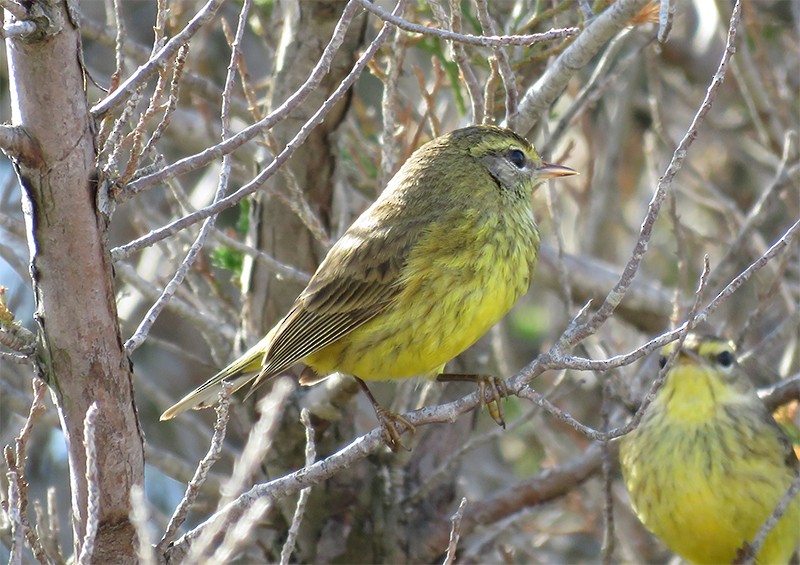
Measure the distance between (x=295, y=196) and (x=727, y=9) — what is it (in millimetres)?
3261

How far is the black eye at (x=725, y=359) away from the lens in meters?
5.23

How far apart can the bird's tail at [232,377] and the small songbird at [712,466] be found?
1.76 meters

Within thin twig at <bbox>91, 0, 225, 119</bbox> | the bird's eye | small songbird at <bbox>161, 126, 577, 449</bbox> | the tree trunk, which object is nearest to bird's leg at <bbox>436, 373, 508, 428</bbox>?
small songbird at <bbox>161, 126, 577, 449</bbox>

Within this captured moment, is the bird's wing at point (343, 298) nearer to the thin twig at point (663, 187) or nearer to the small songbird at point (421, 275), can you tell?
the small songbird at point (421, 275)

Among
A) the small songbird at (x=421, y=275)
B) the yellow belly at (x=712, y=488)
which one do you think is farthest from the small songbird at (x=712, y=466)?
the small songbird at (x=421, y=275)

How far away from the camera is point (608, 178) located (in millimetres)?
7004

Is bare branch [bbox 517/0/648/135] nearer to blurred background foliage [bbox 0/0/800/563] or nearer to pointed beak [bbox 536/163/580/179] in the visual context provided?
blurred background foliage [bbox 0/0/800/563]

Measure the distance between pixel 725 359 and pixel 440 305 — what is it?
1.81 metres

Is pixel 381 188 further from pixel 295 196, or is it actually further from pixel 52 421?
pixel 52 421

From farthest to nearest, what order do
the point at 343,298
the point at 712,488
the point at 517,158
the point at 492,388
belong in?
the point at 712,488 < the point at 517,158 < the point at 343,298 < the point at 492,388

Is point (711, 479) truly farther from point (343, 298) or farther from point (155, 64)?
point (155, 64)

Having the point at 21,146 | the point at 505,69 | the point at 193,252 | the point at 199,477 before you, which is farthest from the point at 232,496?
the point at 505,69

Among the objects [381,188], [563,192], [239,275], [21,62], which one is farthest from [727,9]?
[21,62]

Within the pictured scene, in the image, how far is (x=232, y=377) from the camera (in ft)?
14.6
